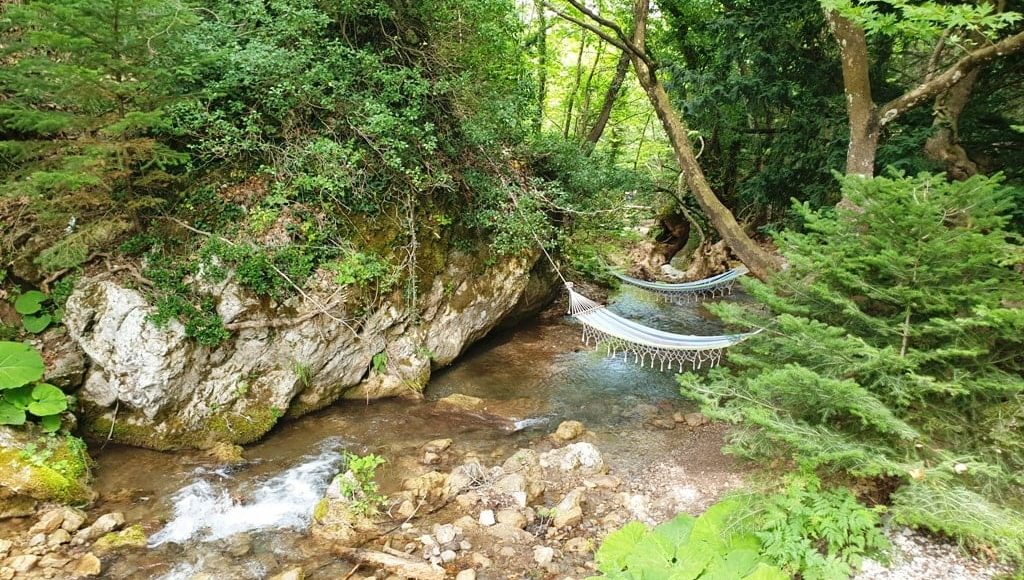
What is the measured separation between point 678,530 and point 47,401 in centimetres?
377

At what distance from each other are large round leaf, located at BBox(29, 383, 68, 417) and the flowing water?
0.49 meters

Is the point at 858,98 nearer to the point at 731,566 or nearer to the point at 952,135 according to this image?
the point at 952,135

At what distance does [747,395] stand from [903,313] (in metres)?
0.82

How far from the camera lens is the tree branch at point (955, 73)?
2.97 metres

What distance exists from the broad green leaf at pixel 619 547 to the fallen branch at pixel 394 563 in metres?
1.02

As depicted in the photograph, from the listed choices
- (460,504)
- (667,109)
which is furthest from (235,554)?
(667,109)

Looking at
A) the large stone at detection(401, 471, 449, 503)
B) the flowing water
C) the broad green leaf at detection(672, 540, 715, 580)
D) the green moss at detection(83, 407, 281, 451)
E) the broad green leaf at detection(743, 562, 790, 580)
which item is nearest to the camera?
the broad green leaf at detection(743, 562, 790, 580)

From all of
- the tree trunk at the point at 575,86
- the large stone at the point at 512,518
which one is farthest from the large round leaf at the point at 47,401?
the tree trunk at the point at 575,86

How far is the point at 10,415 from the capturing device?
287 centimetres

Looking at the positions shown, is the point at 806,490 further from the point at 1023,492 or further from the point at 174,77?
the point at 174,77

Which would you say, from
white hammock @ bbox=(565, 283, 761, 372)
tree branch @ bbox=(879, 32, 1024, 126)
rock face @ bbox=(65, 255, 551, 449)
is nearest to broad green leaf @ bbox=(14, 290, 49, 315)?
rock face @ bbox=(65, 255, 551, 449)

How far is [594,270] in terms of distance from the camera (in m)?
7.87

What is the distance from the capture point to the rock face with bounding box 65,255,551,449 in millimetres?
3295

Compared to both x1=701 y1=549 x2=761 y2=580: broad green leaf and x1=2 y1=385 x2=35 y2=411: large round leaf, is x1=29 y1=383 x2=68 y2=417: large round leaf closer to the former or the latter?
x1=2 y1=385 x2=35 y2=411: large round leaf
